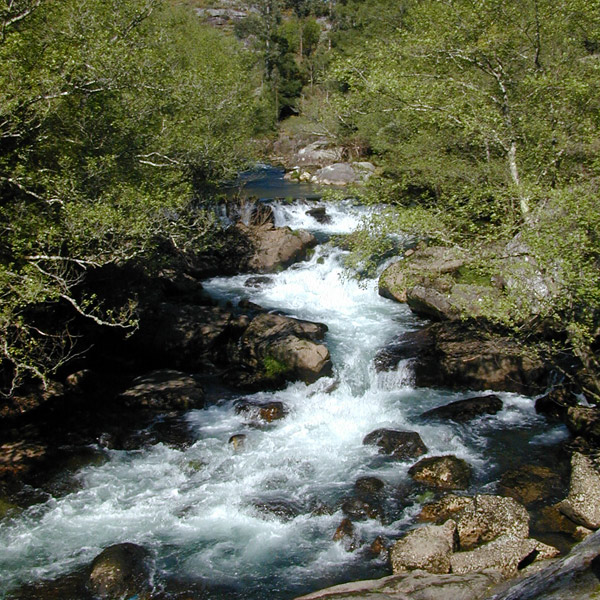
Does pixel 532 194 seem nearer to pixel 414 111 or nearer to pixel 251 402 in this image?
pixel 414 111

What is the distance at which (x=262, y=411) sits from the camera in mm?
15180

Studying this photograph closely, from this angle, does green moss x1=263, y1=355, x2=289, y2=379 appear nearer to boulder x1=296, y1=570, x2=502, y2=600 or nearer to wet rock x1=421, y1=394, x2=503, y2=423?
wet rock x1=421, y1=394, x2=503, y2=423

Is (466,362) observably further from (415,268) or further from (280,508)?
(280,508)

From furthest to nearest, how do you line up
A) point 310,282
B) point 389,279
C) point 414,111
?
1. point 310,282
2. point 389,279
3. point 414,111

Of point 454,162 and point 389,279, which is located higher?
point 454,162

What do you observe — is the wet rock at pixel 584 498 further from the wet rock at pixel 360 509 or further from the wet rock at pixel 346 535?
the wet rock at pixel 346 535

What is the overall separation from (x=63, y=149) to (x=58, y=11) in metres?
4.96

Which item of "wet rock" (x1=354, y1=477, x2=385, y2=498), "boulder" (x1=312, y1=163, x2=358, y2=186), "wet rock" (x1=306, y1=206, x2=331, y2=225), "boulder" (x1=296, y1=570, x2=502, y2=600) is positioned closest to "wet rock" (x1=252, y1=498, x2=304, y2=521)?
"wet rock" (x1=354, y1=477, x2=385, y2=498)

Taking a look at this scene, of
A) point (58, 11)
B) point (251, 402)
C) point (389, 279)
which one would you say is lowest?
point (251, 402)

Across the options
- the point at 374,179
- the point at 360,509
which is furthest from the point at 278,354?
the point at 360,509

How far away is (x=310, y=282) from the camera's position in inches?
977

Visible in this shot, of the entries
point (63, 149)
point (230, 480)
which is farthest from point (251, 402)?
point (63, 149)

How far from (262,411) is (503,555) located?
7.93 metres

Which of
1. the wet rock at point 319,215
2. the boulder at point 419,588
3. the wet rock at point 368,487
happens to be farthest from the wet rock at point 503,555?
the wet rock at point 319,215
